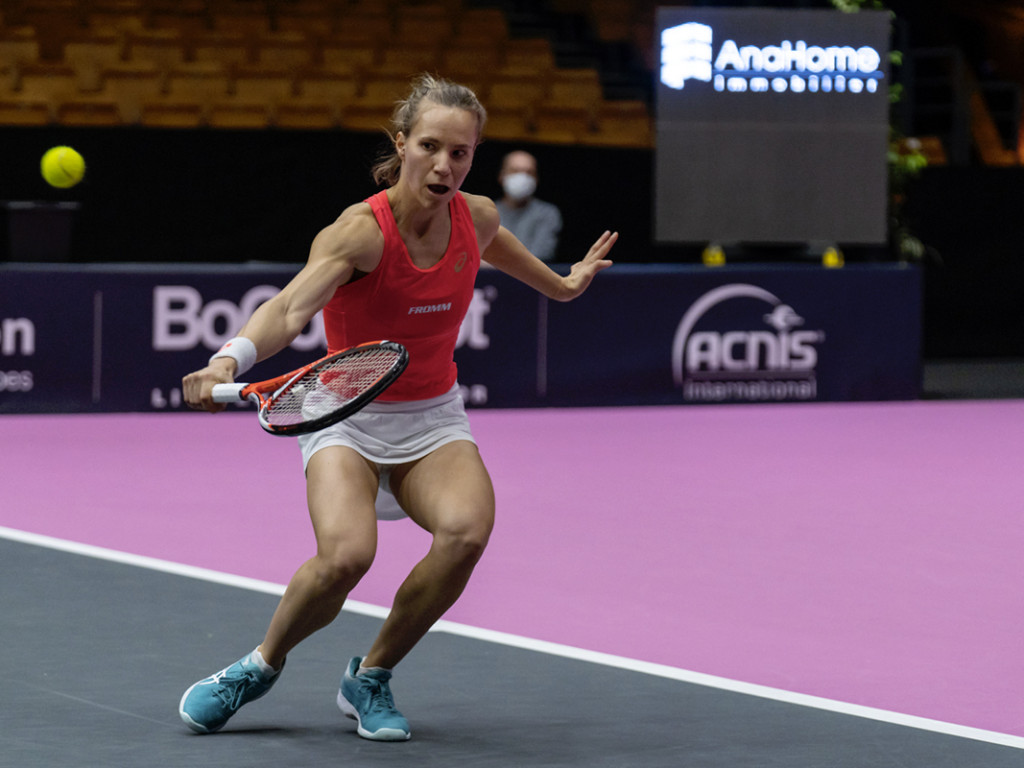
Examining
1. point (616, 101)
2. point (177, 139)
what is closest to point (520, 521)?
point (177, 139)

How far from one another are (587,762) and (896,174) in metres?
9.29

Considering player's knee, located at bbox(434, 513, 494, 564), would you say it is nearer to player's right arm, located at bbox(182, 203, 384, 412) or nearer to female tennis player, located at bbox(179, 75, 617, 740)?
→ female tennis player, located at bbox(179, 75, 617, 740)

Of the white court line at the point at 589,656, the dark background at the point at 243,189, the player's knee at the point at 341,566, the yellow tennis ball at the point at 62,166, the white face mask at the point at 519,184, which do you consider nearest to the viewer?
the player's knee at the point at 341,566

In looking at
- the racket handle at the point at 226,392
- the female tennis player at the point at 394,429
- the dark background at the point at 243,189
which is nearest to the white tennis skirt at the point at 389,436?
the female tennis player at the point at 394,429

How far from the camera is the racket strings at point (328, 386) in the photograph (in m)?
3.47

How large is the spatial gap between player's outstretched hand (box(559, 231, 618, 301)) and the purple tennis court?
1071 millimetres

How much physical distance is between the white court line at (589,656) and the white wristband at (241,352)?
5.32ft

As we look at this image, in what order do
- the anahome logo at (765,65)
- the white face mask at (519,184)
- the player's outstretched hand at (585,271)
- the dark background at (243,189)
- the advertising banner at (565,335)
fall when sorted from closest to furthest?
the player's outstretched hand at (585,271)
the advertising banner at (565,335)
the white face mask at (519,184)
the anahome logo at (765,65)
the dark background at (243,189)

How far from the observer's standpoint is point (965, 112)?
47.7 feet

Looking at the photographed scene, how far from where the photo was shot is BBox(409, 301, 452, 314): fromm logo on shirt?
3826 mm

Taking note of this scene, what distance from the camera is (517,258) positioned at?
4246 mm

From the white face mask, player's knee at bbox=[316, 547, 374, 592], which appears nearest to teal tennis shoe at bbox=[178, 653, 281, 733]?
player's knee at bbox=[316, 547, 374, 592]

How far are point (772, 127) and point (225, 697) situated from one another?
7985mm

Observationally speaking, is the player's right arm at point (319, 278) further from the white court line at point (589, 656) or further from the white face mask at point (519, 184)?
the white face mask at point (519, 184)
